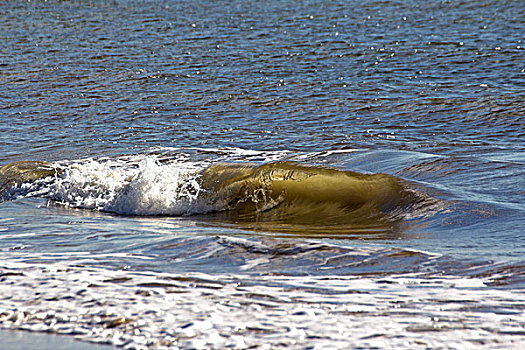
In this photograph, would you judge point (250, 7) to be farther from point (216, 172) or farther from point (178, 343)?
point (178, 343)

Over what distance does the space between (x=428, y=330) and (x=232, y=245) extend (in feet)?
5.41

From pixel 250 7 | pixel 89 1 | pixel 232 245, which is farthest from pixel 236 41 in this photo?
pixel 232 245

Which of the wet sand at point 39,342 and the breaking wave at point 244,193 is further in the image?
the breaking wave at point 244,193

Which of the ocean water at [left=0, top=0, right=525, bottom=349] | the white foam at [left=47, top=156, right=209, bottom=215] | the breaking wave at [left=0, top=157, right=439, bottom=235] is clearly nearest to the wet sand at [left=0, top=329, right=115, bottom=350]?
the ocean water at [left=0, top=0, right=525, bottom=349]

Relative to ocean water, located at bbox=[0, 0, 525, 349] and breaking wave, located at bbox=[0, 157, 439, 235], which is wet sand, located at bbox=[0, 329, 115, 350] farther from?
breaking wave, located at bbox=[0, 157, 439, 235]

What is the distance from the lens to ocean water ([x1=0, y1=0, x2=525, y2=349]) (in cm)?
326

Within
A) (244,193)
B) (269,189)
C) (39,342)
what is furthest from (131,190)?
(39,342)

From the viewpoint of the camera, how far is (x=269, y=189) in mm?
7000

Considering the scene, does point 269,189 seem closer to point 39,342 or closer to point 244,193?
point 244,193

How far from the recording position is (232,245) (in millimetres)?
4414

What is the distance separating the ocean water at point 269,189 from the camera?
3256mm

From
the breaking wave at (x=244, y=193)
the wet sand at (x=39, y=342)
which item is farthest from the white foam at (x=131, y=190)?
the wet sand at (x=39, y=342)

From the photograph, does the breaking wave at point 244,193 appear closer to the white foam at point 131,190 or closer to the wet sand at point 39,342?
the white foam at point 131,190

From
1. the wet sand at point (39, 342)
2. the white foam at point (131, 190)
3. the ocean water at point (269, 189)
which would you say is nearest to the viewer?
the wet sand at point (39, 342)
